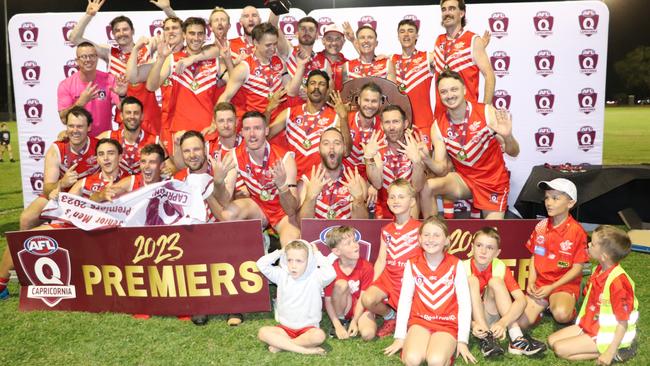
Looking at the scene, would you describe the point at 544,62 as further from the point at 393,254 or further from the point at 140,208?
the point at 140,208

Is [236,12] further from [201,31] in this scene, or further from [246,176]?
[246,176]

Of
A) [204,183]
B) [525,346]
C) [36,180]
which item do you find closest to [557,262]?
[525,346]

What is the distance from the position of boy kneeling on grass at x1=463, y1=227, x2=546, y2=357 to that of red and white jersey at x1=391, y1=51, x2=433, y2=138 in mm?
2634

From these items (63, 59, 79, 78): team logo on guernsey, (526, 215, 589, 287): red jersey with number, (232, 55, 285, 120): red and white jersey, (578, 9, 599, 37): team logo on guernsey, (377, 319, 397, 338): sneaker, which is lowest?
(377, 319, 397, 338): sneaker

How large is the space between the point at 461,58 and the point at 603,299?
345 centimetres

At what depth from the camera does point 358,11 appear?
25.8 ft

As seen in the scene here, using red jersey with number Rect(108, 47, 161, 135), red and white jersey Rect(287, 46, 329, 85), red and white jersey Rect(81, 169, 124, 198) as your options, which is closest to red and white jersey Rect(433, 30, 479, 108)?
red and white jersey Rect(287, 46, 329, 85)

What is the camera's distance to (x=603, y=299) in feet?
12.7

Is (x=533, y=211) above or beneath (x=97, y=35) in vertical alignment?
beneath

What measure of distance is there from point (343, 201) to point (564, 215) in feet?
6.16

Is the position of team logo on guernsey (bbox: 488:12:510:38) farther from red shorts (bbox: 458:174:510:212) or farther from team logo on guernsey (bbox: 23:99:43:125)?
team logo on guernsey (bbox: 23:99:43:125)

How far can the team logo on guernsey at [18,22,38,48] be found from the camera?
7949mm

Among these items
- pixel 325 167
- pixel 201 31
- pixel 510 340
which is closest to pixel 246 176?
pixel 325 167

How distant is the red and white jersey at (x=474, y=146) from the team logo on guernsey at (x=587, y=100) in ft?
9.76
